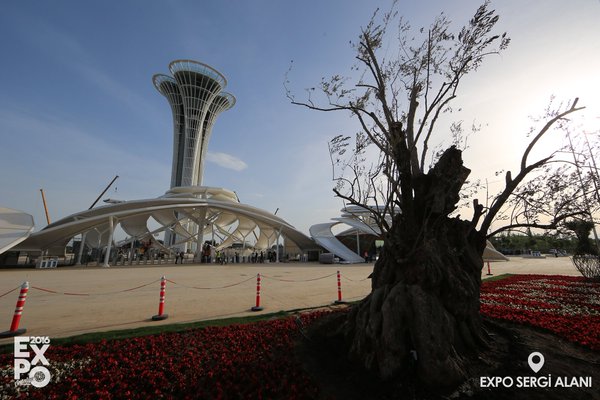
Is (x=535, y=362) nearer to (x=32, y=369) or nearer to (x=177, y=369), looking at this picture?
(x=177, y=369)

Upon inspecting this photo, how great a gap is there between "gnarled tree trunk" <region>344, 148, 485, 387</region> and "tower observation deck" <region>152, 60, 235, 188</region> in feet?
220

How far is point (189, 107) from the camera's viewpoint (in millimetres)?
65188

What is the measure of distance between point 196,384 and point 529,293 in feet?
50.7

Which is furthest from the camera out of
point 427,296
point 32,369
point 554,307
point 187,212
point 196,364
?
point 187,212

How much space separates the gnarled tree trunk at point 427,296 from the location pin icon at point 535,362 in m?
0.81

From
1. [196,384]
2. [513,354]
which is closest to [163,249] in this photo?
[196,384]

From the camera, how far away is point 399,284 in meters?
4.89

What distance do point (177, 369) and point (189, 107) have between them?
2797 inches

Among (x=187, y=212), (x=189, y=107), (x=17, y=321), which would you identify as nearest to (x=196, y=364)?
(x=17, y=321)

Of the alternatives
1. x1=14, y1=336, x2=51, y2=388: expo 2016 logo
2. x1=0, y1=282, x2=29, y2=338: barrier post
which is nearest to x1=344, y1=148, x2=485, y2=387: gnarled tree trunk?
x1=14, y1=336, x2=51, y2=388: expo 2016 logo

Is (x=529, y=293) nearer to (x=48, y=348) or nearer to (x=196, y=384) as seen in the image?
(x=196, y=384)

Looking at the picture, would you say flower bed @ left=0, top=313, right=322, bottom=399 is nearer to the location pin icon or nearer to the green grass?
the green grass

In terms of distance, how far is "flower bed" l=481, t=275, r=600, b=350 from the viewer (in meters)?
6.70

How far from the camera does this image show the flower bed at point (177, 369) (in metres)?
4.07
